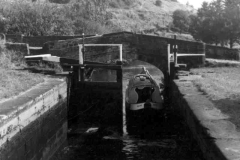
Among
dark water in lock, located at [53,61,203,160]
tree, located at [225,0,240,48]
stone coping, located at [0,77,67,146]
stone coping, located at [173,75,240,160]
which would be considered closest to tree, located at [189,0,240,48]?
tree, located at [225,0,240,48]

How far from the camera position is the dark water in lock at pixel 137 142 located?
9.03 metres

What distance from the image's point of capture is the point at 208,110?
7.42 metres

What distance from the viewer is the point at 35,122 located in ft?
26.2

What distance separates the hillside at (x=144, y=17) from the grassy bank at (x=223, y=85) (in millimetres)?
20924

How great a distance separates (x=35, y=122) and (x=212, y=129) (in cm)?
381

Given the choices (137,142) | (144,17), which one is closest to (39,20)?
(137,142)

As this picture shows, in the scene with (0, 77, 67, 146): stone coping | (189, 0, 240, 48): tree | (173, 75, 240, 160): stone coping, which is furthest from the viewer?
(189, 0, 240, 48): tree

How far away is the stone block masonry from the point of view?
21.5 feet

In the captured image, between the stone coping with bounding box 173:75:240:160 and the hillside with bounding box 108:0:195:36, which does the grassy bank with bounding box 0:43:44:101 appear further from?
the hillside with bounding box 108:0:195:36

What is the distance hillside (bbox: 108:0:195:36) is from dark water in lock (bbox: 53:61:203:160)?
23206 mm

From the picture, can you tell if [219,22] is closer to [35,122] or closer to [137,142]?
[137,142]

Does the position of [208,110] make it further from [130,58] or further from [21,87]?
[130,58]

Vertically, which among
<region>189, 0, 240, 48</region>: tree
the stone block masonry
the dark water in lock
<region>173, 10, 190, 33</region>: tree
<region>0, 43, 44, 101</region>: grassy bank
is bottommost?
the dark water in lock

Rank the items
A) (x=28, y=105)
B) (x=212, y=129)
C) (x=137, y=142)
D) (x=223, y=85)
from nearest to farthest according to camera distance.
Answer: (x=212, y=129) → (x=28, y=105) → (x=223, y=85) → (x=137, y=142)
